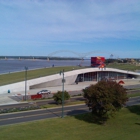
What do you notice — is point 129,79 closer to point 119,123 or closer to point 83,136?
point 119,123

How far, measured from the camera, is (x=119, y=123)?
25.2 metres

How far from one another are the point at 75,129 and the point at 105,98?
4892 mm

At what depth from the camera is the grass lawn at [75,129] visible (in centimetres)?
1958

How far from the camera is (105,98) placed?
23.6 meters

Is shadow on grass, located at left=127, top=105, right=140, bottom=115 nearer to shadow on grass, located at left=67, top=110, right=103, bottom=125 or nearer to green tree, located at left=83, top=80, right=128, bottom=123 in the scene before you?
shadow on grass, located at left=67, top=110, right=103, bottom=125

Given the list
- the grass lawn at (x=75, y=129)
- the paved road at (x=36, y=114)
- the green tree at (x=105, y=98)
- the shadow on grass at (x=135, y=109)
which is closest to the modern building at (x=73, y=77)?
the paved road at (x=36, y=114)

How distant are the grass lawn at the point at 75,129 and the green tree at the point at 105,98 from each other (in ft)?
6.06

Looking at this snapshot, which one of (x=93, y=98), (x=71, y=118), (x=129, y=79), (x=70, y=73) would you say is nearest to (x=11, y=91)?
(x=70, y=73)

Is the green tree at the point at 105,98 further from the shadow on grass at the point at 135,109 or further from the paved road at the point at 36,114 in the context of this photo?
the shadow on grass at the point at 135,109

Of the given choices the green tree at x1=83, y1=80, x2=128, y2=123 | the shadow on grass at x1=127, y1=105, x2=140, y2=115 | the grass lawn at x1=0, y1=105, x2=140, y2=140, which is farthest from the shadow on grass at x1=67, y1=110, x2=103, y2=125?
the shadow on grass at x1=127, y1=105, x2=140, y2=115

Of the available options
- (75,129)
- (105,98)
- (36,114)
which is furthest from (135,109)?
(36,114)

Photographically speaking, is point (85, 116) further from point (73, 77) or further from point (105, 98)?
point (73, 77)

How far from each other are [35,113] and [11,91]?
20.8 m

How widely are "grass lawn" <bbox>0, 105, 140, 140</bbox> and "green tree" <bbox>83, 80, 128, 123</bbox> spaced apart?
1847 millimetres
